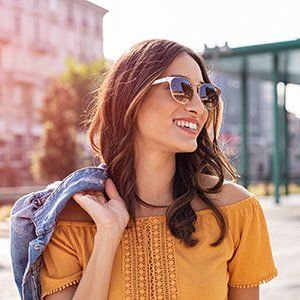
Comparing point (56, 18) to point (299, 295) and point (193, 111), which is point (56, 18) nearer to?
point (299, 295)

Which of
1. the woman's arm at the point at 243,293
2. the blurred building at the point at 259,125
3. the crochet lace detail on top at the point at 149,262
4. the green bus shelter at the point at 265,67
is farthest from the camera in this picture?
the blurred building at the point at 259,125

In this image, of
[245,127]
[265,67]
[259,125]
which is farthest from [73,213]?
[259,125]

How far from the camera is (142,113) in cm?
267

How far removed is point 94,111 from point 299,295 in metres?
5.40

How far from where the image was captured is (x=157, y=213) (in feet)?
8.87

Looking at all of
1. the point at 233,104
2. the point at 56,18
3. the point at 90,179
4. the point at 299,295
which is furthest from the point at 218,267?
the point at 233,104

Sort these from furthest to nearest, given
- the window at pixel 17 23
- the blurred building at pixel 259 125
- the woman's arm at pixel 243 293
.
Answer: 1. the blurred building at pixel 259 125
2. the window at pixel 17 23
3. the woman's arm at pixel 243 293

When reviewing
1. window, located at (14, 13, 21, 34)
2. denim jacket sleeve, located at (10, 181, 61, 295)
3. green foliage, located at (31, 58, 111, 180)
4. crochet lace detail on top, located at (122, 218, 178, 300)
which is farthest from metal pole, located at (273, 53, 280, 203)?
A: window, located at (14, 13, 21, 34)

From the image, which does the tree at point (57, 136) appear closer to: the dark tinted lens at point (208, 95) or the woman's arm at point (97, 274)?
the dark tinted lens at point (208, 95)

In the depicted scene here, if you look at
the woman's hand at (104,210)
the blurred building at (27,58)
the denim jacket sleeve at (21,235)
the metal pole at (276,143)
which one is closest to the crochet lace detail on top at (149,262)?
the woman's hand at (104,210)

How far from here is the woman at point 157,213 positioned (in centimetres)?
254

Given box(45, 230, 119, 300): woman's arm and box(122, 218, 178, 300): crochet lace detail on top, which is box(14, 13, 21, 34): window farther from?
box(45, 230, 119, 300): woman's arm

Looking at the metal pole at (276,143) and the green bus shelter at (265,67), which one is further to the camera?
the metal pole at (276,143)

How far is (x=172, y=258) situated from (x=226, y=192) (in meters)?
0.35
